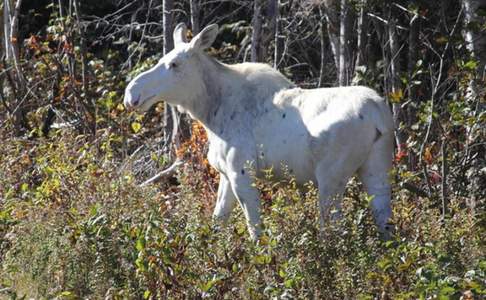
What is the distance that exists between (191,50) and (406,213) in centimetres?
242

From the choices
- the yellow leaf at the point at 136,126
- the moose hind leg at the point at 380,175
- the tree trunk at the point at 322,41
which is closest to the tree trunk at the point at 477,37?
the moose hind leg at the point at 380,175

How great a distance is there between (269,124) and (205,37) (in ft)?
3.23

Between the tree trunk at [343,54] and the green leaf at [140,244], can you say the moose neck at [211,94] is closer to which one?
the green leaf at [140,244]

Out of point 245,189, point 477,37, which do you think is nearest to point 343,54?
point 477,37

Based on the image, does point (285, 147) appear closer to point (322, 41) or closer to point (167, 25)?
point (167, 25)

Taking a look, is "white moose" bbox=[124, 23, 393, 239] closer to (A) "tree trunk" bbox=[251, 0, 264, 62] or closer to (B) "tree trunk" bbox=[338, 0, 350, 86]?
(A) "tree trunk" bbox=[251, 0, 264, 62]

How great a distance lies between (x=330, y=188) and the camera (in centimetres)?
861

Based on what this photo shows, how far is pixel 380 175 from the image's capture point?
873cm

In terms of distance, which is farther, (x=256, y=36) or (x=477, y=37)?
(x=256, y=36)

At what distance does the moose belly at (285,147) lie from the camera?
28.8ft

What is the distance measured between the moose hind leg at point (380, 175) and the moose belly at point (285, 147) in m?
0.42

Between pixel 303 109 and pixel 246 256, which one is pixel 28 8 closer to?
pixel 303 109

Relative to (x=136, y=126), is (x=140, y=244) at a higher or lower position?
higher

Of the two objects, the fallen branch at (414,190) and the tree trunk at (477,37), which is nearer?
the fallen branch at (414,190)
